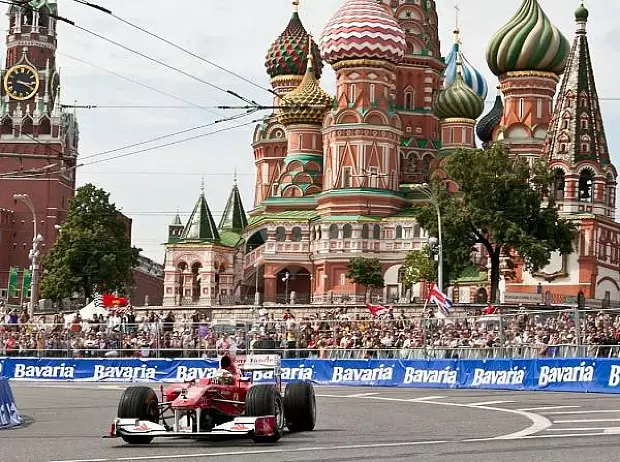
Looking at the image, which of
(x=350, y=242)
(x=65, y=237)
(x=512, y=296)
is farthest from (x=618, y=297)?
(x=65, y=237)

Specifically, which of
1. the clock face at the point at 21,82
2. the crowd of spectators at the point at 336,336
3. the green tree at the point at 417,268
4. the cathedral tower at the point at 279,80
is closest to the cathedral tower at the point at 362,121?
the green tree at the point at 417,268

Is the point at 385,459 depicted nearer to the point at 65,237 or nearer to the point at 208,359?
the point at 208,359

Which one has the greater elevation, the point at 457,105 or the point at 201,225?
the point at 457,105

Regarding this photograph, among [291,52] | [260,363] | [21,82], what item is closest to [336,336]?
[260,363]

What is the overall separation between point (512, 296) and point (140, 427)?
66.2 metres

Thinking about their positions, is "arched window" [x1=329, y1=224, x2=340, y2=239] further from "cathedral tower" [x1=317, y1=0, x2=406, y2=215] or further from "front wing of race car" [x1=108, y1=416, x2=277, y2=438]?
"front wing of race car" [x1=108, y1=416, x2=277, y2=438]

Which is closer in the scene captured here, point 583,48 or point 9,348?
point 9,348

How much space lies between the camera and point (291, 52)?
4764 inches

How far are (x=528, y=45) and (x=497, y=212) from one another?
33.3 m

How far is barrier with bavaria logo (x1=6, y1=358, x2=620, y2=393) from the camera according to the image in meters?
30.1

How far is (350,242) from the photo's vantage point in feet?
319

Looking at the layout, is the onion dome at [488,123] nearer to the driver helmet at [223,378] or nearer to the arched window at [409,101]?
the arched window at [409,101]

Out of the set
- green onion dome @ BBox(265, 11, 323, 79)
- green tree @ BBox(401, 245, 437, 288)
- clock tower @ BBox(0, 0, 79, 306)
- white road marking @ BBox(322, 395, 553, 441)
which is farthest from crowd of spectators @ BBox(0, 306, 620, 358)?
clock tower @ BBox(0, 0, 79, 306)

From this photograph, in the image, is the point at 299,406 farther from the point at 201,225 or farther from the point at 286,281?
the point at 201,225
